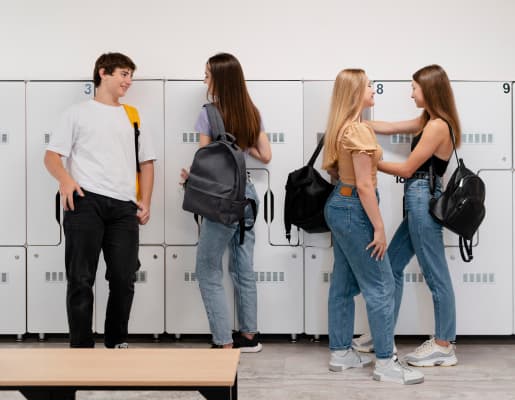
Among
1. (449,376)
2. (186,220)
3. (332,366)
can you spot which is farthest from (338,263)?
(186,220)

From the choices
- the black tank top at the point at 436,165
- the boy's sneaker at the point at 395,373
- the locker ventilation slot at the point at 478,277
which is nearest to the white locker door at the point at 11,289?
the boy's sneaker at the point at 395,373

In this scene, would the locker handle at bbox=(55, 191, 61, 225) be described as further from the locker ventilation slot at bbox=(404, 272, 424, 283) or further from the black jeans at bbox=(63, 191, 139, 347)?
the locker ventilation slot at bbox=(404, 272, 424, 283)

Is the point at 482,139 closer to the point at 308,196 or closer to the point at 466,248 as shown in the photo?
the point at 466,248

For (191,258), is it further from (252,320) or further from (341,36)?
(341,36)

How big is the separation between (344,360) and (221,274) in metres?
0.83

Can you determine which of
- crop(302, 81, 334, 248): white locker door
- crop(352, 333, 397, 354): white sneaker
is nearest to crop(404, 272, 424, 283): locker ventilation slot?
crop(352, 333, 397, 354): white sneaker

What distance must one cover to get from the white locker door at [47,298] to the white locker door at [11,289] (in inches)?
1.7

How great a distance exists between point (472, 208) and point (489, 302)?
876 millimetres

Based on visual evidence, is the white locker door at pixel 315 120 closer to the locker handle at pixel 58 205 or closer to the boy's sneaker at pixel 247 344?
the boy's sneaker at pixel 247 344

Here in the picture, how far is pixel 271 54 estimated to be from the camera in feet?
14.7

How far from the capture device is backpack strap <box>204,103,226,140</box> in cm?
352

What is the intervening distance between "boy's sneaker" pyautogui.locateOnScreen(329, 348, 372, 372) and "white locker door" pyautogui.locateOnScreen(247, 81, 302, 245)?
79 centimetres

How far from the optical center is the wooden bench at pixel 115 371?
1.69 metres

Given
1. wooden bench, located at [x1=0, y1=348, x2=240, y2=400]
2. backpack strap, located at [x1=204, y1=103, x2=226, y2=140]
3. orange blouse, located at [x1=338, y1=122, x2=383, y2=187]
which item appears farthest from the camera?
backpack strap, located at [x1=204, y1=103, x2=226, y2=140]
